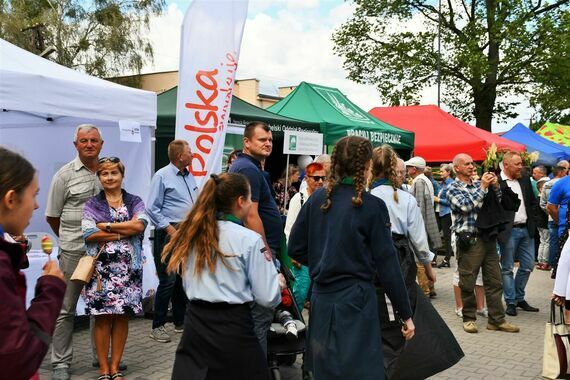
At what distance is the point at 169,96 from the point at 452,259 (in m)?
7.00

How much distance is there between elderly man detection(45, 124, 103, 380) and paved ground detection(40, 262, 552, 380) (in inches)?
11.5

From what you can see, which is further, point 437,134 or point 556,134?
point 556,134

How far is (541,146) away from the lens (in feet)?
64.2

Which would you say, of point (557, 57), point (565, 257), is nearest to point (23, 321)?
point (565, 257)

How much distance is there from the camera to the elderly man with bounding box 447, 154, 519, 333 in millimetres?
6594

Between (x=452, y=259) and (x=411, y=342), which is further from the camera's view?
(x=452, y=259)

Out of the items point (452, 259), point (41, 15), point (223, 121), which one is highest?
point (41, 15)

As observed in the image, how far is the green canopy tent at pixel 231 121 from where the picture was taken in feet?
26.8

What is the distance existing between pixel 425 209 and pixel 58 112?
17.9 feet

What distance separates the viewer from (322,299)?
10.9 feet

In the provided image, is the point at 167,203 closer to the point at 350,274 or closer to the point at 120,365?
the point at 120,365

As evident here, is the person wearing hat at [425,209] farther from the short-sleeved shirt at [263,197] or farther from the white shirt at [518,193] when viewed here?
the short-sleeved shirt at [263,197]

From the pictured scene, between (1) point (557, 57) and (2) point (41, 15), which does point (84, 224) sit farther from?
(2) point (41, 15)

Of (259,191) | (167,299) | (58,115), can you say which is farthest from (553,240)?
(58,115)
